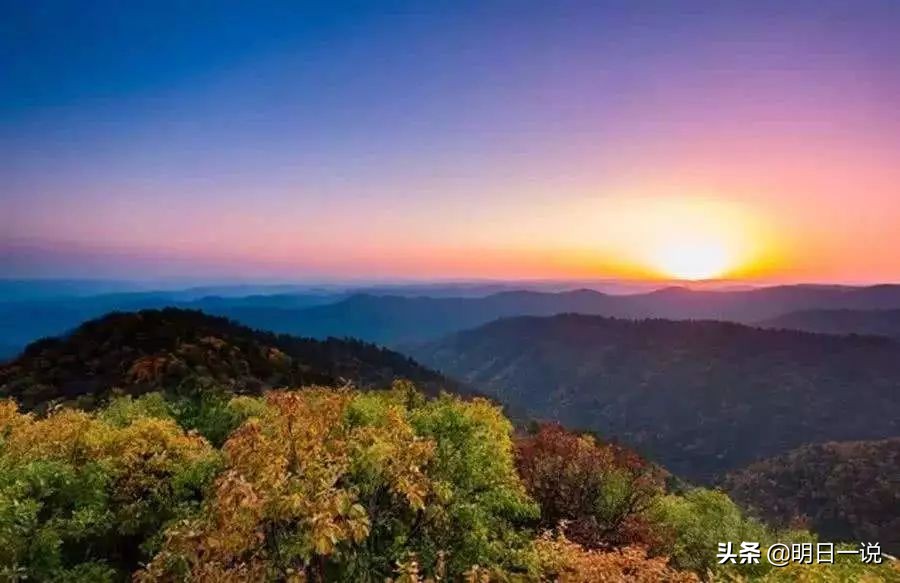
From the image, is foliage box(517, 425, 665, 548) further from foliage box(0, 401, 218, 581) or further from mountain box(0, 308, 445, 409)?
mountain box(0, 308, 445, 409)

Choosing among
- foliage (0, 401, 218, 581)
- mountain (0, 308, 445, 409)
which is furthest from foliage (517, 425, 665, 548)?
mountain (0, 308, 445, 409)

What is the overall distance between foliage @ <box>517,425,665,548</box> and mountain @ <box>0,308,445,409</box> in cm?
4907

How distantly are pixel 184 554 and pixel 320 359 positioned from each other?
173705mm

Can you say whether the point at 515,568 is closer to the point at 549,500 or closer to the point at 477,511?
the point at 477,511

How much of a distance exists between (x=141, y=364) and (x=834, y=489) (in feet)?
437

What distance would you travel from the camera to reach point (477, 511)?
20.2 metres

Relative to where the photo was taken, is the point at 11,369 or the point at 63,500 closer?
the point at 63,500

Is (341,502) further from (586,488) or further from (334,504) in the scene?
(586,488)

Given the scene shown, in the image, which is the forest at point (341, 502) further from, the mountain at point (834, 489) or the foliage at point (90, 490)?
the mountain at point (834, 489)

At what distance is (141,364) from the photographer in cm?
9525

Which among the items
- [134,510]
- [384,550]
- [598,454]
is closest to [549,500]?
[598,454]

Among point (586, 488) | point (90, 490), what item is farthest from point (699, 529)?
point (90, 490)

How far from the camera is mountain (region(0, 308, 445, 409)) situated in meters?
87.1

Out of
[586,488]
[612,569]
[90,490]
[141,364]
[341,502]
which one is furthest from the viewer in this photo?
[141,364]
